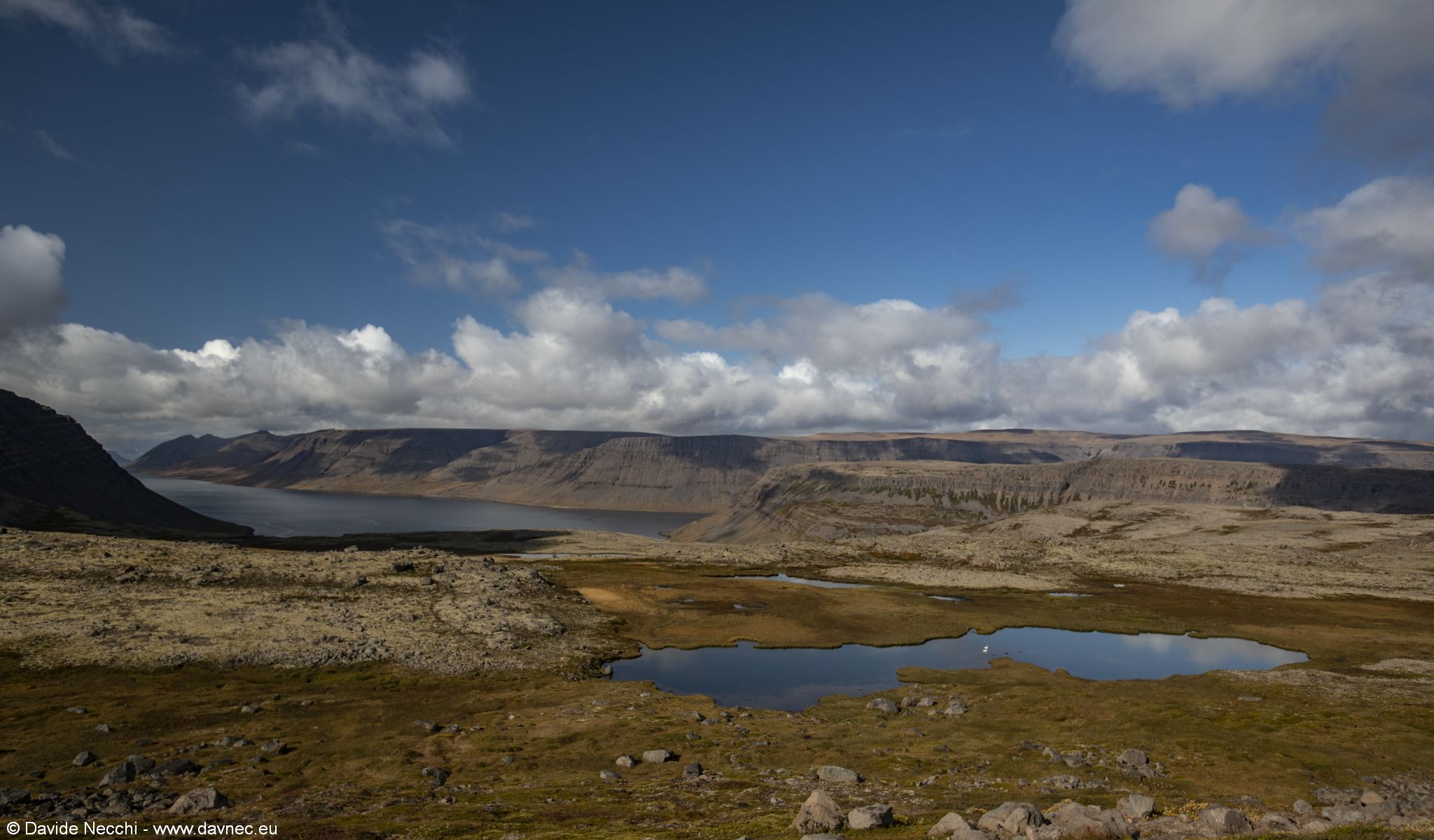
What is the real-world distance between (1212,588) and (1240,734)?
84.8m

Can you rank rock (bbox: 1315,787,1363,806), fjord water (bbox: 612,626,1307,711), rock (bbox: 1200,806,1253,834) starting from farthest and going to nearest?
fjord water (bbox: 612,626,1307,711) < rock (bbox: 1315,787,1363,806) < rock (bbox: 1200,806,1253,834)

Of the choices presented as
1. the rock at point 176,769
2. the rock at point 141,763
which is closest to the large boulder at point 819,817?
the rock at point 176,769

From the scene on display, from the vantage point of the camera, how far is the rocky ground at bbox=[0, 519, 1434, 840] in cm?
2409

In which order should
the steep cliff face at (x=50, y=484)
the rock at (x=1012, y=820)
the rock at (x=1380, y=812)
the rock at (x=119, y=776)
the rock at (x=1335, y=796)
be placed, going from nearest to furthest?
the rock at (x=1012, y=820) → the rock at (x=1380, y=812) → the rock at (x=1335, y=796) → the rock at (x=119, y=776) → the steep cliff face at (x=50, y=484)

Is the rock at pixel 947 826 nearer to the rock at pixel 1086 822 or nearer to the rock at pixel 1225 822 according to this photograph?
the rock at pixel 1086 822

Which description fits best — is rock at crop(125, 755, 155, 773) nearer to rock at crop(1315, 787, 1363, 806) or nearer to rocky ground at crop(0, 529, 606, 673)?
rocky ground at crop(0, 529, 606, 673)

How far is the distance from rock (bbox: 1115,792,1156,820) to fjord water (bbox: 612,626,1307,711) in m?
25.9

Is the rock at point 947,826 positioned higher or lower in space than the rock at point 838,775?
higher

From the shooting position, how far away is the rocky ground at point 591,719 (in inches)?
949

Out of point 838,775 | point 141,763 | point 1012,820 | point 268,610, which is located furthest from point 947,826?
point 268,610

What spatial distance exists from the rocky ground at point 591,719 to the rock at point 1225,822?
0.24 ft

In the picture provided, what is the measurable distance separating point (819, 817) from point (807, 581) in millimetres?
96099

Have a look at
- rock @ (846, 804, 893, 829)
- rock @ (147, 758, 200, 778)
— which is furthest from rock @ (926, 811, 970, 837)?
rock @ (147, 758, 200, 778)

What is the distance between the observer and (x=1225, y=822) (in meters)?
20.8
